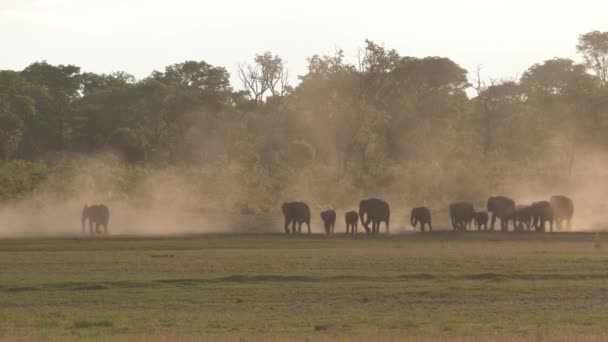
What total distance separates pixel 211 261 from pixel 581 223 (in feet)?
104

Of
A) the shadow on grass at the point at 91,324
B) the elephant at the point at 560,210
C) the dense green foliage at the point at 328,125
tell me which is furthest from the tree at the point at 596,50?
the shadow on grass at the point at 91,324

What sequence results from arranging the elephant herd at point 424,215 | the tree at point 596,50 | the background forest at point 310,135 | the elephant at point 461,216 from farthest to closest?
1. the tree at point 596,50
2. the background forest at point 310,135
3. the elephant at point 461,216
4. the elephant herd at point 424,215

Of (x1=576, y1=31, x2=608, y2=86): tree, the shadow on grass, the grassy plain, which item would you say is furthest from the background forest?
the shadow on grass

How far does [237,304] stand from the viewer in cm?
2744

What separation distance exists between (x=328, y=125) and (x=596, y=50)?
121 feet

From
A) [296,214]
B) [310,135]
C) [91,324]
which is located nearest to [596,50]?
[310,135]

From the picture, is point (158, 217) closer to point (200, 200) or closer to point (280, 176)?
point (200, 200)

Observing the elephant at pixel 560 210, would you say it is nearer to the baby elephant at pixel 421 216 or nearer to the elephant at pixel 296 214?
the baby elephant at pixel 421 216

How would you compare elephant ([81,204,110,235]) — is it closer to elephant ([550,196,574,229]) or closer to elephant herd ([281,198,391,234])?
elephant herd ([281,198,391,234])

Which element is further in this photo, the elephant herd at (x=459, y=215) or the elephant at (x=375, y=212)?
the elephant at (x=375, y=212)

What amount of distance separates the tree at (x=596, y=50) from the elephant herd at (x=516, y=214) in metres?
55.2

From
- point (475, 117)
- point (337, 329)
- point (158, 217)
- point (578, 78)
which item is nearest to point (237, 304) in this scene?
point (337, 329)

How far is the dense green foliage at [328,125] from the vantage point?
80.2 metres

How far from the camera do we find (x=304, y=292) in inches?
1153
